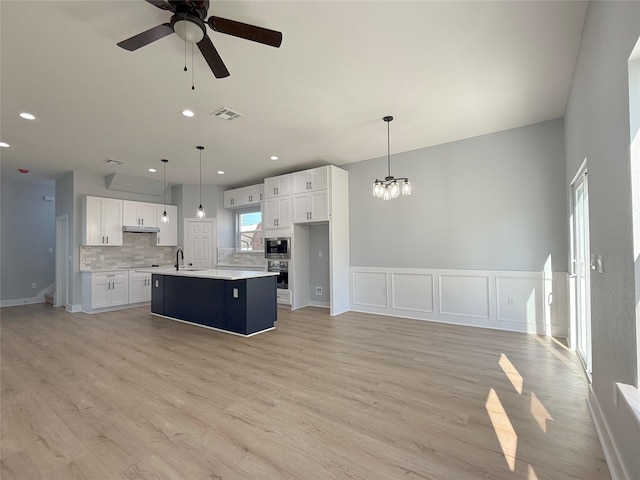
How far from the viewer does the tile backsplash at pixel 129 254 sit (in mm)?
6457

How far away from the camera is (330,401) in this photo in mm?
2420

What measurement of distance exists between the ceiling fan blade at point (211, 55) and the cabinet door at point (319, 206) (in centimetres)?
347

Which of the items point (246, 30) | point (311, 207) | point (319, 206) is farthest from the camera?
point (311, 207)

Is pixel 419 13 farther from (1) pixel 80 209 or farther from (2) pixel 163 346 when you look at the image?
(1) pixel 80 209

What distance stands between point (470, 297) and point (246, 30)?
178 inches

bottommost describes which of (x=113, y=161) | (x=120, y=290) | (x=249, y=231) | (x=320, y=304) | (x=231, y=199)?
(x=320, y=304)

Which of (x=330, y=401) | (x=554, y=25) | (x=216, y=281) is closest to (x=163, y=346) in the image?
(x=216, y=281)

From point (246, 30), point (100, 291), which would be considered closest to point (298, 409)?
point (246, 30)

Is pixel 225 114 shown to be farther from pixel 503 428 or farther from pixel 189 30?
pixel 503 428

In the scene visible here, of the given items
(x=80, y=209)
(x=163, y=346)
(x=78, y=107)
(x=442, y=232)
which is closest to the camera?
(x=78, y=107)

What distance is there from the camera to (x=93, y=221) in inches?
246

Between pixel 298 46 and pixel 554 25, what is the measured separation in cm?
201

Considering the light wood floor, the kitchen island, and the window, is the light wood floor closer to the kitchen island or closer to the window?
the kitchen island

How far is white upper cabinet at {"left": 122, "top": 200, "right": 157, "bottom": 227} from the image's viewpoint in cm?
680
